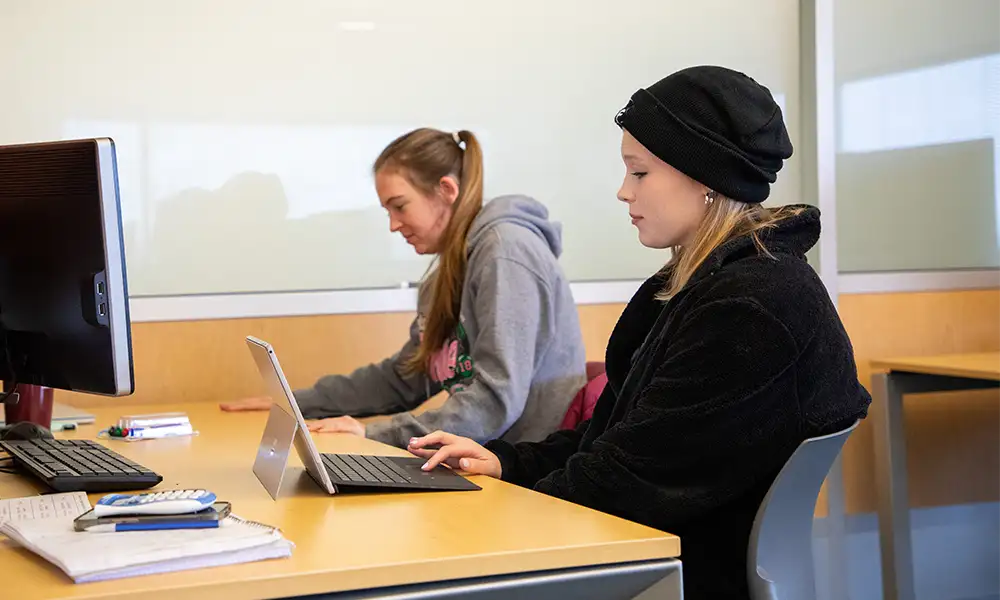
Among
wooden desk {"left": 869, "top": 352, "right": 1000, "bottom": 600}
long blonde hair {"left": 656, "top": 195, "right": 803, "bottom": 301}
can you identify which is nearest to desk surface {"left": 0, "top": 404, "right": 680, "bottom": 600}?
long blonde hair {"left": 656, "top": 195, "right": 803, "bottom": 301}

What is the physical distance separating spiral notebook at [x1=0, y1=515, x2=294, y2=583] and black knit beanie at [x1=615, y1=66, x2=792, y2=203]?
2.49 feet

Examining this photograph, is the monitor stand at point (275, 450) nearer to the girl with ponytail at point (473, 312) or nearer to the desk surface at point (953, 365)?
the girl with ponytail at point (473, 312)

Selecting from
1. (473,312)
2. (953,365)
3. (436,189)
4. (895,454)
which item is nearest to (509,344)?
(473,312)

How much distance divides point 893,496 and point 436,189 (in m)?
1.45

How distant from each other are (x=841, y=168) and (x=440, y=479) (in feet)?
7.27

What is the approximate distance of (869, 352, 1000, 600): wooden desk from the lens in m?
2.96

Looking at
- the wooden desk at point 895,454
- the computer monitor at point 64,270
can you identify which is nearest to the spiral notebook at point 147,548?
the computer monitor at point 64,270

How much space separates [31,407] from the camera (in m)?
2.02

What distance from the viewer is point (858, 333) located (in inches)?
130

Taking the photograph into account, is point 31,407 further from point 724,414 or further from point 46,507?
point 724,414

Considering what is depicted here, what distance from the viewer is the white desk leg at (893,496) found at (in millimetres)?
2959

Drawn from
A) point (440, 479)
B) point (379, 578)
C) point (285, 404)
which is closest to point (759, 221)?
point (440, 479)

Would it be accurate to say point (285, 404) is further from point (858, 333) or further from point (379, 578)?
point (858, 333)

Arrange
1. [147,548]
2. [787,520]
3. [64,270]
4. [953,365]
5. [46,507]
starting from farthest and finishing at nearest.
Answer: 1. [953,365]
2. [64,270]
3. [787,520]
4. [46,507]
5. [147,548]
